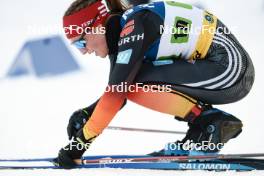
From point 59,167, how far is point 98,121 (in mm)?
327

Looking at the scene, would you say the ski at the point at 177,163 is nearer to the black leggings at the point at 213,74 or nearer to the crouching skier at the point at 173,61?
the crouching skier at the point at 173,61

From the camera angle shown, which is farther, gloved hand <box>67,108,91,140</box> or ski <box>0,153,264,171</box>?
gloved hand <box>67,108,91,140</box>

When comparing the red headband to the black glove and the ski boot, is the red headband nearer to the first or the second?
the black glove

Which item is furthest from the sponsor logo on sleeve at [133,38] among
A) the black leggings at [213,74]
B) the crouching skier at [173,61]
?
the black leggings at [213,74]

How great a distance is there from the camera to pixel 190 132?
2465 mm

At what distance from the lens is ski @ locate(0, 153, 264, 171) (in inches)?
88.8

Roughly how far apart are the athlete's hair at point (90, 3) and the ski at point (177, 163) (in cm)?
73

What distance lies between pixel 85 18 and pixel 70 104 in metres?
1.46

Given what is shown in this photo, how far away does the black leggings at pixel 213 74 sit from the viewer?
237cm

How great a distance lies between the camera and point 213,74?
2410 mm

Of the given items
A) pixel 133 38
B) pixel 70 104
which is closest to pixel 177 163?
pixel 133 38

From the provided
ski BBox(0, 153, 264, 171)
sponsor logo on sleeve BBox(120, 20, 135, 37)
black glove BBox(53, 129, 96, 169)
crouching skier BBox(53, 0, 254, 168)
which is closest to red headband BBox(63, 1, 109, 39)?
crouching skier BBox(53, 0, 254, 168)

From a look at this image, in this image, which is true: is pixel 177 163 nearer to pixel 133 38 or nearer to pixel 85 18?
pixel 133 38

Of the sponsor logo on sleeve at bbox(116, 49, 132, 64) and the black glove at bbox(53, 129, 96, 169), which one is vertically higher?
the sponsor logo on sleeve at bbox(116, 49, 132, 64)
